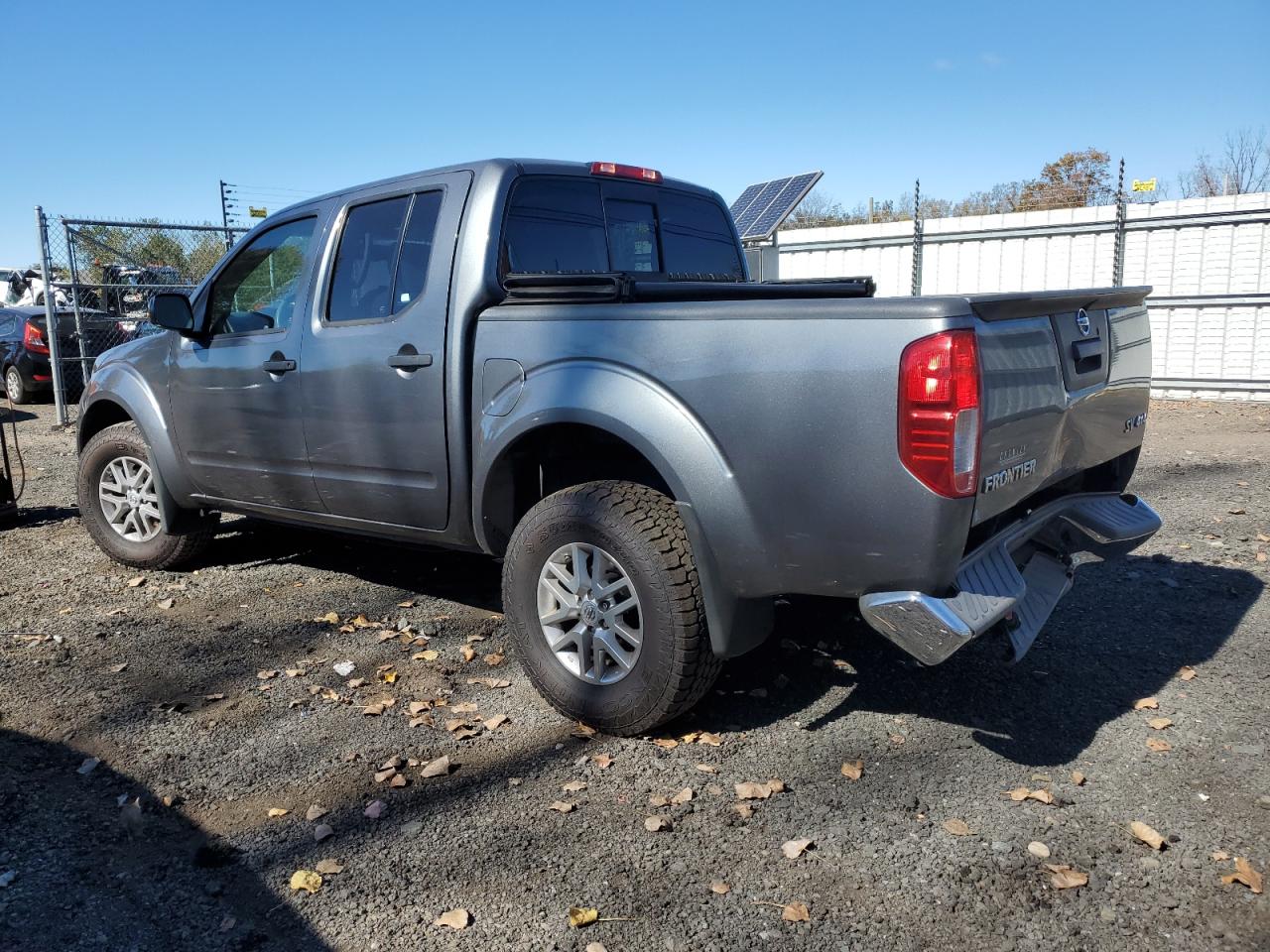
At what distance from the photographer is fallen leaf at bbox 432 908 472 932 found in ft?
8.65

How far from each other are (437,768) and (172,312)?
2.95m

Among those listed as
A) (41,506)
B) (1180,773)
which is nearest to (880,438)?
(1180,773)

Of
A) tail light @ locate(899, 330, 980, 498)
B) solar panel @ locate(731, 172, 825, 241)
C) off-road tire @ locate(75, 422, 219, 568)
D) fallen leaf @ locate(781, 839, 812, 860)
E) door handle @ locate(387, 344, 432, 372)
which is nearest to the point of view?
tail light @ locate(899, 330, 980, 498)

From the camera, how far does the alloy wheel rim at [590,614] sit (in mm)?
3549

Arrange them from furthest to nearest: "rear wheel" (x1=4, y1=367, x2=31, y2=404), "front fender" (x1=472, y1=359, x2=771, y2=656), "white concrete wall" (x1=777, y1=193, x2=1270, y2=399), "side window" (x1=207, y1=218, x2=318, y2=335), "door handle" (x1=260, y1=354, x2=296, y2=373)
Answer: "rear wheel" (x1=4, y1=367, x2=31, y2=404), "white concrete wall" (x1=777, y1=193, x2=1270, y2=399), "side window" (x1=207, y1=218, x2=318, y2=335), "door handle" (x1=260, y1=354, x2=296, y2=373), "front fender" (x1=472, y1=359, x2=771, y2=656)

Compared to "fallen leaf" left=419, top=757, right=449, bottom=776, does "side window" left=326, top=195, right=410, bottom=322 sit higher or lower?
higher

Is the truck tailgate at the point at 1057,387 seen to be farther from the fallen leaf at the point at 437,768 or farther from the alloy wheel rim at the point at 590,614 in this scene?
the fallen leaf at the point at 437,768

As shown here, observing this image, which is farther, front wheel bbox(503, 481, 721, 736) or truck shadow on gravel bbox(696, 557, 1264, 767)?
truck shadow on gravel bbox(696, 557, 1264, 767)

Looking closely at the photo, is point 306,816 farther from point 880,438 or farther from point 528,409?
point 880,438

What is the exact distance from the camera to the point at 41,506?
25.7 ft

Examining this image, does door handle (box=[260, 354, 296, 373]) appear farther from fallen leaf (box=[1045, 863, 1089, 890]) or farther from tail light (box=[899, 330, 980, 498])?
fallen leaf (box=[1045, 863, 1089, 890])

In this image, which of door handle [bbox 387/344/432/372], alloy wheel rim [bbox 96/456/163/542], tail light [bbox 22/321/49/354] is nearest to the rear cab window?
door handle [bbox 387/344/432/372]

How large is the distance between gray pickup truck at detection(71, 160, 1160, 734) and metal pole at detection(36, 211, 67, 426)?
24.7 ft

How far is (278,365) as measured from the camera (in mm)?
4691
